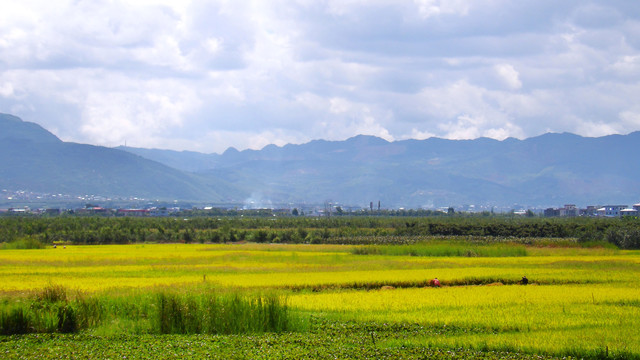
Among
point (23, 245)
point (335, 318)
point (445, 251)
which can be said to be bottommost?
point (335, 318)

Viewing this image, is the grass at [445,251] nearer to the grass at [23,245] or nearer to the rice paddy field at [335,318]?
the rice paddy field at [335,318]

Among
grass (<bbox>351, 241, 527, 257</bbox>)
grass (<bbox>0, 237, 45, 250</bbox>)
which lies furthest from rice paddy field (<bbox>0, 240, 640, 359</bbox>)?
grass (<bbox>0, 237, 45, 250</bbox>)

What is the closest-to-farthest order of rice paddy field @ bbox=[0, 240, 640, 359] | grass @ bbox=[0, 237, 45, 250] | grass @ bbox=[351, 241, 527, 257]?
rice paddy field @ bbox=[0, 240, 640, 359], grass @ bbox=[351, 241, 527, 257], grass @ bbox=[0, 237, 45, 250]

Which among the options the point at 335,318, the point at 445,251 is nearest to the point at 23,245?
the point at 445,251

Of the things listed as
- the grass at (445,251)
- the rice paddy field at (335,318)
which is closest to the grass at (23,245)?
the grass at (445,251)

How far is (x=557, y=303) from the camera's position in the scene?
29.6m

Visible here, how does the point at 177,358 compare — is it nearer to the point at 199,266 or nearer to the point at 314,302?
the point at 314,302

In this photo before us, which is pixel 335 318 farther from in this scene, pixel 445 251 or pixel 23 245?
pixel 23 245

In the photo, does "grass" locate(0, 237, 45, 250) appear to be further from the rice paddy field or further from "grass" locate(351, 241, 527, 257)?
the rice paddy field

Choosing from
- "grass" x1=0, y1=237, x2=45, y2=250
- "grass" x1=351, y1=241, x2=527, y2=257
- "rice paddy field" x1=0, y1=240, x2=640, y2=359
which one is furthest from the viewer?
"grass" x1=0, y1=237, x2=45, y2=250

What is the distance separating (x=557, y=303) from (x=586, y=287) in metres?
7.40

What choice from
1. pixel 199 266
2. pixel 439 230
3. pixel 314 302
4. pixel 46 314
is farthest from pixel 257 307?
pixel 439 230

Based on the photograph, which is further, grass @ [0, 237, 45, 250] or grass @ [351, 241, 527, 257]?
grass @ [0, 237, 45, 250]

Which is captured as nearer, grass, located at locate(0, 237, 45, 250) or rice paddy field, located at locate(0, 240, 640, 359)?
rice paddy field, located at locate(0, 240, 640, 359)
